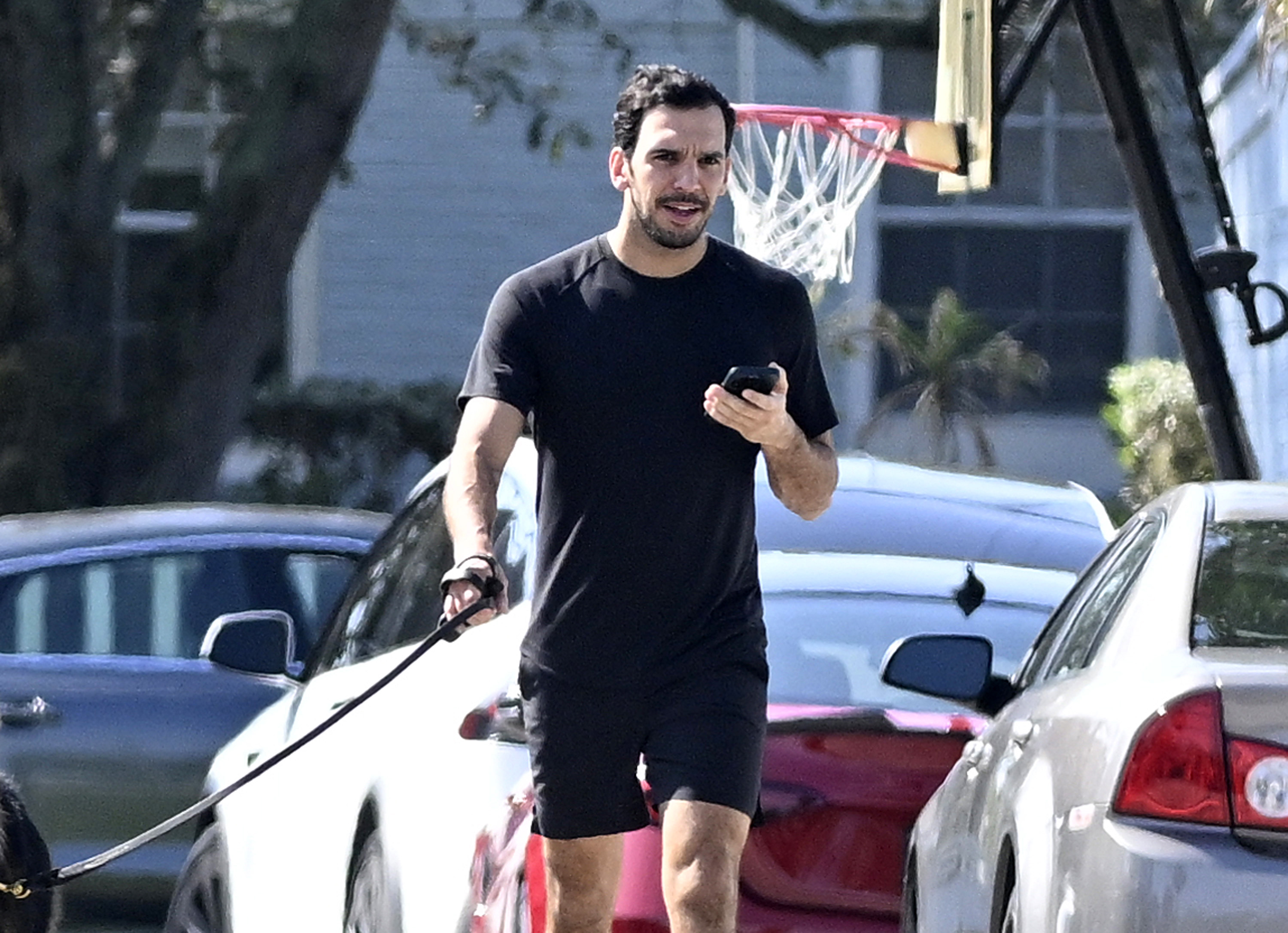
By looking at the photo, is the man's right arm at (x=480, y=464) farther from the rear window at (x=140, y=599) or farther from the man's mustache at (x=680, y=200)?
the rear window at (x=140, y=599)

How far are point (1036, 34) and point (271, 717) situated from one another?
10.2ft

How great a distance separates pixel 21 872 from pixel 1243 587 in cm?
306

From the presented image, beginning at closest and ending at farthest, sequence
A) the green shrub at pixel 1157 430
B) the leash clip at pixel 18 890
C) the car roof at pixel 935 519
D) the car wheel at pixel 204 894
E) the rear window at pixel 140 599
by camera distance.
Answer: the leash clip at pixel 18 890 < the car roof at pixel 935 519 < the car wheel at pixel 204 894 < the rear window at pixel 140 599 < the green shrub at pixel 1157 430

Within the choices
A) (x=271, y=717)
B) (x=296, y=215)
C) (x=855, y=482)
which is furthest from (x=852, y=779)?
(x=296, y=215)

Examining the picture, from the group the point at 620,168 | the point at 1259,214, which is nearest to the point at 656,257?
the point at 620,168

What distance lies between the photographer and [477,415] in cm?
512

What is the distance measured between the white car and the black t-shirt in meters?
0.70

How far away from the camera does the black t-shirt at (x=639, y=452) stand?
5043mm

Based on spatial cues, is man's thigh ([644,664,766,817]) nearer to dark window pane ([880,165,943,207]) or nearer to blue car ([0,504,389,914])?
blue car ([0,504,389,914])

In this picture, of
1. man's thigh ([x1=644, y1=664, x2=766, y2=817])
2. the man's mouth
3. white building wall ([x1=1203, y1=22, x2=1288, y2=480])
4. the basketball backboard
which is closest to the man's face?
the man's mouth

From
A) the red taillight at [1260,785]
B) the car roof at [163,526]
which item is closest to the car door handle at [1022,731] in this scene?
the red taillight at [1260,785]

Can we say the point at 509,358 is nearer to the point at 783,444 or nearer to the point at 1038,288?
the point at 783,444

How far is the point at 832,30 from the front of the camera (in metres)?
15.4

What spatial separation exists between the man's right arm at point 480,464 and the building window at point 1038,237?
16.0 meters
